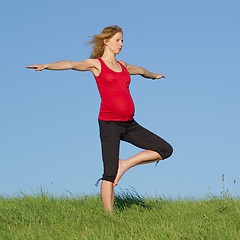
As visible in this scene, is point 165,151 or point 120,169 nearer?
point 120,169

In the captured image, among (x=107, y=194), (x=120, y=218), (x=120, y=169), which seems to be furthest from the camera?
(x=120, y=169)

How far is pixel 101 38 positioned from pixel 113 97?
100 centimetres

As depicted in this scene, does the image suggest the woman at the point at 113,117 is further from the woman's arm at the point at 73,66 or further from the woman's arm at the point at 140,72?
the woman's arm at the point at 140,72

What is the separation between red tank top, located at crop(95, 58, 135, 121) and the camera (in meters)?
5.40

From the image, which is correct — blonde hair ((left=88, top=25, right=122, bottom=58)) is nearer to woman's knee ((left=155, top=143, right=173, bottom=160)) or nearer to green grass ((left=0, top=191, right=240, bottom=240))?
woman's knee ((left=155, top=143, right=173, bottom=160))

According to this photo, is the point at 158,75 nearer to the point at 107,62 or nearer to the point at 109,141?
the point at 107,62

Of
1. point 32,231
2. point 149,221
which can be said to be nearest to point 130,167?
point 149,221

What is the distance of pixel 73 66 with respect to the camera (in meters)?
5.28

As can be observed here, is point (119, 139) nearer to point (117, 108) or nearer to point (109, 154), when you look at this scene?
point (109, 154)

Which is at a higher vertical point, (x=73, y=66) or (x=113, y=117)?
(x=73, y=66)

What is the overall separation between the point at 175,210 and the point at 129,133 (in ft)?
5.00

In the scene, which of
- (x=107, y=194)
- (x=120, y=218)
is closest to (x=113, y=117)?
(x=107, y=194)

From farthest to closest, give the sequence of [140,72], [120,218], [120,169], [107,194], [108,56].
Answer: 1. [140,72]
2. [108,56]
3. [120,169]
4. [107,194]
5. [120,218]

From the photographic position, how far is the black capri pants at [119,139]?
5384mm
